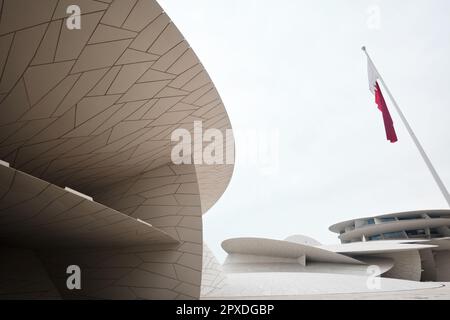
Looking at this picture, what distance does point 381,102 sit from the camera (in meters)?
8.59

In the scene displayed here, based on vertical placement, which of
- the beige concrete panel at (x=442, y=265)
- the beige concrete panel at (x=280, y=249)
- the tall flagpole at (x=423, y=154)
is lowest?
the beige concrete panel at (x=442, y=265)

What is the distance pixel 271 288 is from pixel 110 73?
10.1 metres

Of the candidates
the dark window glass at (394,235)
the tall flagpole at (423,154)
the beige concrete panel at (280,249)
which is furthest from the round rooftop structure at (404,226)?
the tall flagpole at (423,154)

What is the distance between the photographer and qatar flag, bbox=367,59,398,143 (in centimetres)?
818

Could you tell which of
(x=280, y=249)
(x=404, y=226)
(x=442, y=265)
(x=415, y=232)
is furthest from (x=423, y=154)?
(x=415, y=232)

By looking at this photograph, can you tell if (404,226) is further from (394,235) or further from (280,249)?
(280,249)

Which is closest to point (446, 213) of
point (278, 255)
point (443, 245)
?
point (443, 245)

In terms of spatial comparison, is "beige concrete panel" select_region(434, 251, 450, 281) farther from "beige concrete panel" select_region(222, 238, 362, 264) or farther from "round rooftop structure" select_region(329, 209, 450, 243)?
"beige concrete panel" select_region(222, 238, 362, 264)

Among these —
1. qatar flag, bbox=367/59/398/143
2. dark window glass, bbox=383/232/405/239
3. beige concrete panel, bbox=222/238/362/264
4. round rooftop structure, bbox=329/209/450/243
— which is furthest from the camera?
dark window glass, bbox=383/232/405/239

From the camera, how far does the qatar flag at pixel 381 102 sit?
8180mm

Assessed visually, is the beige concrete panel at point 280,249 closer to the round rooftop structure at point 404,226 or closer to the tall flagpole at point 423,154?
the tall flagpole at point 423,154

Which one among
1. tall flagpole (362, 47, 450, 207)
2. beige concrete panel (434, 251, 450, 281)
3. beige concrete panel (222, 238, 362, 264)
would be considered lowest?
beige concrete panel (434, 251, 450, 281)

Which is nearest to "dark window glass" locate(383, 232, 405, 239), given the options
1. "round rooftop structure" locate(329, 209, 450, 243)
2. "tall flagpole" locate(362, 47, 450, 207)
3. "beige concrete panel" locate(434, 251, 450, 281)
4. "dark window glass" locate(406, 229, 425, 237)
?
"round rooftop structure" locate(329, 209, 450, 243)
